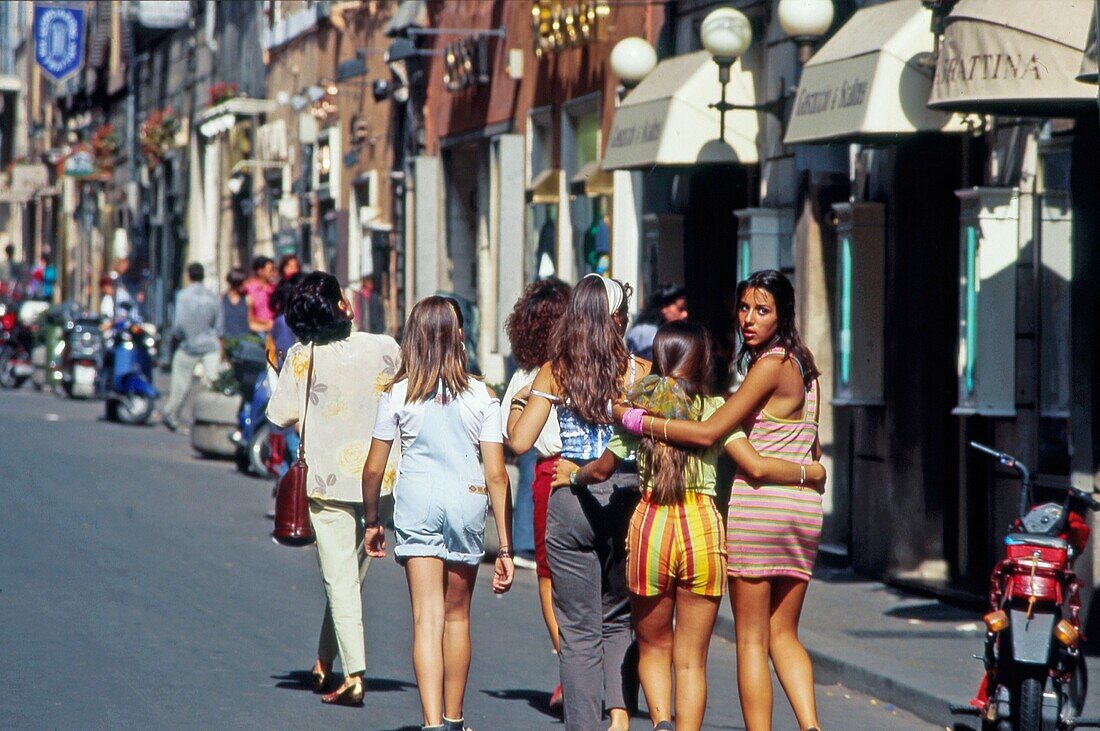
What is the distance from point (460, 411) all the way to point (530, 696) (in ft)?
5.56

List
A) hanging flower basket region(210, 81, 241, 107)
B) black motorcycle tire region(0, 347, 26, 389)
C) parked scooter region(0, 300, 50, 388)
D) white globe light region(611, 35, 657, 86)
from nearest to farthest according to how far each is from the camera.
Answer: white globe light region(611, 35, 657, 86), parked scooter region(0, 300, 50, 388), black motorcycle tire region(0, 347, 26, 389), hanging flower basket region(210, 81, 241, 107)

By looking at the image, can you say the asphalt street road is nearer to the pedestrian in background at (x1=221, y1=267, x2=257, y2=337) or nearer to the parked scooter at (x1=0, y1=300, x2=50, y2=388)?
the pedestrian in background at (x1=221, y1=267, x2=257, y2=337)

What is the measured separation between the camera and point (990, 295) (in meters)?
11.7

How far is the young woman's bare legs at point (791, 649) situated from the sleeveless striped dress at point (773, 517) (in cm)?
11

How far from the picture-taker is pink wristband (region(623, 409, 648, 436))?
7312mm

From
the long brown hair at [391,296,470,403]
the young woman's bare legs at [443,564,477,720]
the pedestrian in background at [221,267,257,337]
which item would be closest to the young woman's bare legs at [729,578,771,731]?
the young woman's bare legs at [443,564,477,720]

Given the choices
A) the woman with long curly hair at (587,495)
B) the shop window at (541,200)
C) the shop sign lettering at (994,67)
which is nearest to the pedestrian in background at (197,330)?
the shop window at (541,200)

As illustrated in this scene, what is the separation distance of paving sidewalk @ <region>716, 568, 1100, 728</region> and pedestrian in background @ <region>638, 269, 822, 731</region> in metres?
1.56

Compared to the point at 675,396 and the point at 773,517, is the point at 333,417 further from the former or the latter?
the point at 773,517

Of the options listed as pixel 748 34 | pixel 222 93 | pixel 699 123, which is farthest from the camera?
pixel 222 93

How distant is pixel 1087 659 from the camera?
33.0ft

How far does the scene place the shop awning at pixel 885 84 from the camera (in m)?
11.9

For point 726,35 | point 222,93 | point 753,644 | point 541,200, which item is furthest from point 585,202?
point 222,93

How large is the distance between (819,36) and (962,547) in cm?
340
